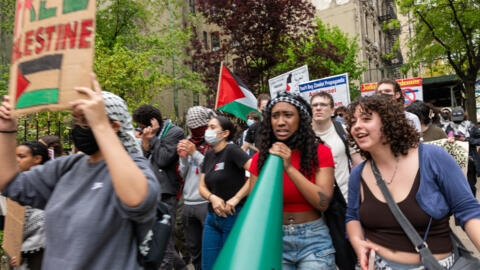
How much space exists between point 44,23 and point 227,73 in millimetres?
4387

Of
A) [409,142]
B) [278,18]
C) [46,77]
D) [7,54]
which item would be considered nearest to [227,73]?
[409,142]

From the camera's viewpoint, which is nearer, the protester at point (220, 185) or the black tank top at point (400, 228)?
the black tank top at point (400, 228)

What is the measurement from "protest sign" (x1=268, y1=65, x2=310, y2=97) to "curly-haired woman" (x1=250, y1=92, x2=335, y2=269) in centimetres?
463

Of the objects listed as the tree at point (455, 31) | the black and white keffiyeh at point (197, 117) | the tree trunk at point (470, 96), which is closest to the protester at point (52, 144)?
the black and white keffiyeh at point (197, 117)

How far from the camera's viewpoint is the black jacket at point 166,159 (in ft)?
15.6

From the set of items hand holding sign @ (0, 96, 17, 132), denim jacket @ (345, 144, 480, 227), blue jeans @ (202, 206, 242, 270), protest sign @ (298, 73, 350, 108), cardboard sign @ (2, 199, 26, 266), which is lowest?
blue jeans @ (202, 206, 242, 270)

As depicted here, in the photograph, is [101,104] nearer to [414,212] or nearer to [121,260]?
[121,260]

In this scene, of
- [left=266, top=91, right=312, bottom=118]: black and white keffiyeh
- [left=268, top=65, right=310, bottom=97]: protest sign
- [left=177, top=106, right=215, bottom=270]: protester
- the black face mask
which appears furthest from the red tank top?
[left=268, top=65, right=310, bottom=97]: protest sign

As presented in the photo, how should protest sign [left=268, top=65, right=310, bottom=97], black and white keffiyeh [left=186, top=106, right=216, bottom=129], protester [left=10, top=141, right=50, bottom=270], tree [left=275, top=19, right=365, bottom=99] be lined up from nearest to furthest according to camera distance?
protester [left=10, top=141, right=50, bottom=270], black and white keffiyeh [left=186, top=106, right=216, bottom=129], protest sign [left=268, top=65, right=310, bottom=97], tree [left=275, top=19, right=365, bottom=99]

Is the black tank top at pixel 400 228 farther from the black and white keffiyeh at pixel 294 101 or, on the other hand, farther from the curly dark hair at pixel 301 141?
the black and white keffiyeh at pixel 294 101

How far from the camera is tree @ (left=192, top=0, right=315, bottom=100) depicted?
14359 mm

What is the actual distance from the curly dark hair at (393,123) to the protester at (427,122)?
2.55 meters

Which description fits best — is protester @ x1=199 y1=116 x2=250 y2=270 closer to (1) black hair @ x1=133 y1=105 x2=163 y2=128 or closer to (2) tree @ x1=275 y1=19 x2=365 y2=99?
(1) black hair @ x1=133 y1=105 x2=163 y2=128

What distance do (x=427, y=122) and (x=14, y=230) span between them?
15.3ft
